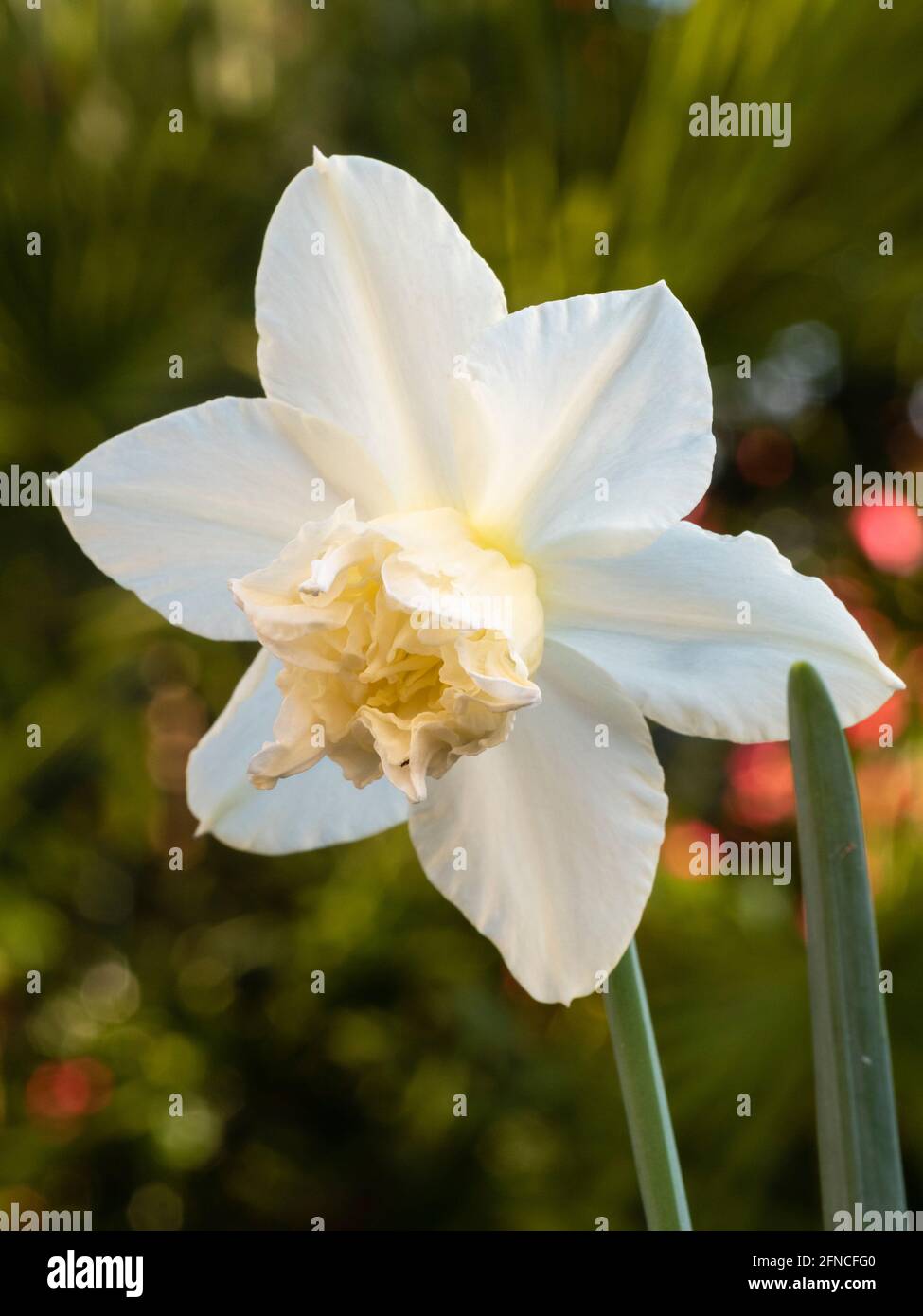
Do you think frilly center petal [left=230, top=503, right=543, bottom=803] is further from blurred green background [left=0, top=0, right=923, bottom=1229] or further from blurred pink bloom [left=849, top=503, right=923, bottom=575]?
blurred pink bloom [left=849, top=503, right=923, bottom=575]

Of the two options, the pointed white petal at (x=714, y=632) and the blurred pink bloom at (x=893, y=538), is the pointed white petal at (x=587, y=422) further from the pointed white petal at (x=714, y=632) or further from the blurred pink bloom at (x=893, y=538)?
the blurred pink bloom at (x=893, y=538)

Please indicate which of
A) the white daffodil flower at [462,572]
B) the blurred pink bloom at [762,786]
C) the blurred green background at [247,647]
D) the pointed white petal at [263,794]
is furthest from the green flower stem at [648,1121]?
the blurred pink bloom at [762,786]

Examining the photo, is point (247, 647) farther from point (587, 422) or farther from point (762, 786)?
point (587, 422)

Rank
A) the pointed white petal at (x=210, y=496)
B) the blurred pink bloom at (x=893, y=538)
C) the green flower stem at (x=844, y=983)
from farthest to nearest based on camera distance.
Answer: the blurred pink bloom at (x=893, y=538) → the pointed white petal at (x=210, y=496) → the green flower stem at (x=844, y=983)

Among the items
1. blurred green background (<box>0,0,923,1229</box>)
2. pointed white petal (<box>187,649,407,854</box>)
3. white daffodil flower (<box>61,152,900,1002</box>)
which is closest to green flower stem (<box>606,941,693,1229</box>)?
white daffodil flower (<box>61,152,900,1002</box>)
